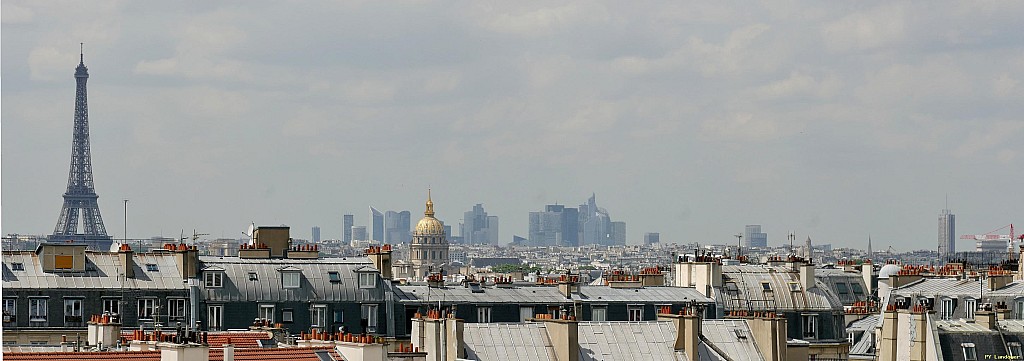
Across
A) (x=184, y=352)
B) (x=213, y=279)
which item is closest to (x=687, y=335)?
(x=213, y=279)

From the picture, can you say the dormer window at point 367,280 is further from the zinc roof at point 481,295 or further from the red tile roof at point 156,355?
the red tile roof at point 156,355

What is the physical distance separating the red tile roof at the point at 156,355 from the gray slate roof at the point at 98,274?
2438cm

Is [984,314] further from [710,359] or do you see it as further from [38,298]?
[38,298]

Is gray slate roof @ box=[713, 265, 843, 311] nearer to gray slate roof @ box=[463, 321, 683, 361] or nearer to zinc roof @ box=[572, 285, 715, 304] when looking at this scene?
zinc roof @ box=[572, 285, 715, 304]

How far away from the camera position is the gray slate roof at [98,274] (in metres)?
54.3

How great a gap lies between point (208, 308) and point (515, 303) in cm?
921

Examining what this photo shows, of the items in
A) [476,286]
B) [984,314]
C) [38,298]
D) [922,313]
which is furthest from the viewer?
[476,286]

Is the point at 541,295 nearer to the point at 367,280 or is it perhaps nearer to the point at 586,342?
the point at 367,280

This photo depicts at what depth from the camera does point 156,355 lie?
28.5 metres

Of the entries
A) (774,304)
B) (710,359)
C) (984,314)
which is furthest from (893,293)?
(710,359)

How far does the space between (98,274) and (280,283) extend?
4789 mm

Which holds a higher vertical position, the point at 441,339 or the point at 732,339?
the point at 441,339

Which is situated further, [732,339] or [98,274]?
[98,274]

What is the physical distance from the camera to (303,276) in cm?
5719
